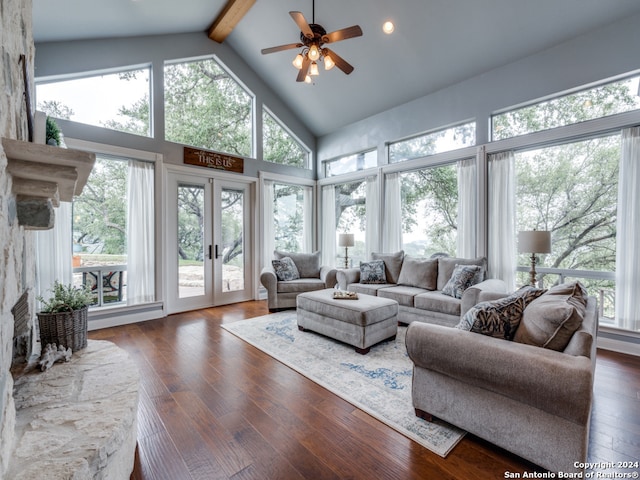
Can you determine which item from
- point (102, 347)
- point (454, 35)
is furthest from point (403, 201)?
point (102, 347)

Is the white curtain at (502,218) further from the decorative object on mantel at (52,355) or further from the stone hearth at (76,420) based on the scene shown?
the decorative object on mantel at (52,355)

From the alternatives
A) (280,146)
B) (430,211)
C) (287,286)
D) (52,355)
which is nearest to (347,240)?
(287,286)

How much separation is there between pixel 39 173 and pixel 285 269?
3.72 m

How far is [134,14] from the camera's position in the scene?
151 inches

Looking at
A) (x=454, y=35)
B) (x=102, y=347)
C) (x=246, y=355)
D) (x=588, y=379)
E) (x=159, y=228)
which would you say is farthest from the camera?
(x=159, y=228)

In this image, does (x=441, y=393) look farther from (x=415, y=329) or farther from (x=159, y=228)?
(x=159, y=228)

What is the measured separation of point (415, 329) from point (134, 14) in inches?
197

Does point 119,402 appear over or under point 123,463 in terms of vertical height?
over

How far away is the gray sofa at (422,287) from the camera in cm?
339

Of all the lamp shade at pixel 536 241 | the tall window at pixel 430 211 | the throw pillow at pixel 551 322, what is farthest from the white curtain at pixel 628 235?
the throw pillow at pixel 551 322

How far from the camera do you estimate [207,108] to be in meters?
5.13

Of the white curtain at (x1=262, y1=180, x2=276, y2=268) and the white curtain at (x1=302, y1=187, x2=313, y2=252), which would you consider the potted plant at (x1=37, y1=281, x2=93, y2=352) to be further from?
the white curtain at (x1=302, y1=187, x2=313, y2=252)

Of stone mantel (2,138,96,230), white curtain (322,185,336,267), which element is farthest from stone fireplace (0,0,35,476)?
white curtain (322,185,336,267)

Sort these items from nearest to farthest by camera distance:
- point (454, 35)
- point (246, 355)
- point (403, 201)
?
1. point (246, 355)
2. point (454, 35)
3. point (403, 201)
